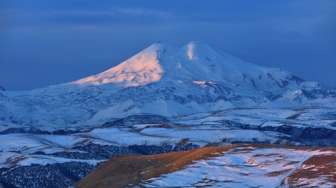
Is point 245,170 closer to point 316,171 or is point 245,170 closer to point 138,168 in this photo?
point 316,171

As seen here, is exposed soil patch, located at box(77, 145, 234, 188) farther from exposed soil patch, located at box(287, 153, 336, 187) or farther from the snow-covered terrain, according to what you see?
exposed soil patch, located at box(287, 153, 336, 187)

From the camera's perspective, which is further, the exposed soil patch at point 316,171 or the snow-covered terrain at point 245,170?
the snow-covered terrain at point 245,170

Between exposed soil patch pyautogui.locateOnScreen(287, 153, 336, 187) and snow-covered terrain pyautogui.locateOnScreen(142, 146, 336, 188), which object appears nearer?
exposed soil patch pyautogui.locateOnScreen(287, 153, 336, 187)

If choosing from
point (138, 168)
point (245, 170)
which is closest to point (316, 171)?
point (245, 170)

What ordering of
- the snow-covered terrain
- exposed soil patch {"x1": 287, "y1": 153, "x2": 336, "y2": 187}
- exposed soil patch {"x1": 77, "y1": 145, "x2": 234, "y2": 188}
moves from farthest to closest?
exposed soil patch {"x1": 77, "y1": 145, "x2": 234, "y2": 188} < the snow-covered terrain < exposed soil patch {"x1": 287, "y1": 153, "x2": 336, "y2": 187}

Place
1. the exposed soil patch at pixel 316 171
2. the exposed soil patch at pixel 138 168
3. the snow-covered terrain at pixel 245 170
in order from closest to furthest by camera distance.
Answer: the exposed soil patch at pixel 316 171
the snow-covered terrain at pixel 245 170
the exposed soil patch at pixel 138 168

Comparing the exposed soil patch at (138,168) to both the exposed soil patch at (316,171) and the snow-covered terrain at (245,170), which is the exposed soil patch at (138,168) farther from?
the exposed soil patch at (316,171)

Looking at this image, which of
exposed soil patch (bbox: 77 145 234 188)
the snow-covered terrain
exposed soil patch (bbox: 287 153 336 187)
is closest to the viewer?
exposed soil patch (bbox: 287 153 336 187)

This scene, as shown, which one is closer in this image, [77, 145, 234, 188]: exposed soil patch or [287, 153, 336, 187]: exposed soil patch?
[287, 153, 336, 187]: exposed soil patch

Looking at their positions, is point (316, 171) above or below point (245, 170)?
above

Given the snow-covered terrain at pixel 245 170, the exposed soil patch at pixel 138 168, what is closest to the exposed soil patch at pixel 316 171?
the snow-covered terrain at pixel 245 170

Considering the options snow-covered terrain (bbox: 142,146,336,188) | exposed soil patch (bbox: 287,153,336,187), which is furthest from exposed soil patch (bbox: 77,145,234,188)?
exposed soil patch (bbox: 287,153,336,187)
